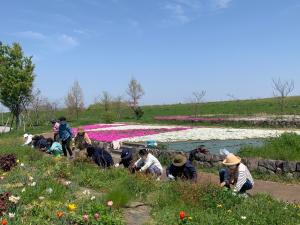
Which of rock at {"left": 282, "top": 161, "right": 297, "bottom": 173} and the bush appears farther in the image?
the bush

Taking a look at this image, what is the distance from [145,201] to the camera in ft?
27.4

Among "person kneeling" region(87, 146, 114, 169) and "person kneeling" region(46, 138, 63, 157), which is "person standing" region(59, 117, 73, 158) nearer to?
"person kneeling" region(46, 138, 63, 157)

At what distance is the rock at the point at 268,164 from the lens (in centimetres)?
1258

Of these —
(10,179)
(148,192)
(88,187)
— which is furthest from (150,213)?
(10,179)

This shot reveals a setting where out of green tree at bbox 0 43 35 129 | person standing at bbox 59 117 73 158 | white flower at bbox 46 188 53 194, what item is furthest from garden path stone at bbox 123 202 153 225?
green tree at bbox 0 43 35 129

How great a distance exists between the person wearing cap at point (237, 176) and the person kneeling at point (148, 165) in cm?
244

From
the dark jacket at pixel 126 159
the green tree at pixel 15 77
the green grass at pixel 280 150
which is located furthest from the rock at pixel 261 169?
the green tree at pixel 15 77

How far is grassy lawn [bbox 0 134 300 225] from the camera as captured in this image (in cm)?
663

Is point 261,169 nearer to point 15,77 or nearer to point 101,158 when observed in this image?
point 101,158

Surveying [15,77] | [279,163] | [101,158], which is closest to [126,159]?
[101,158]

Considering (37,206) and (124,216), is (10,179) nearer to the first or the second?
(37,206)

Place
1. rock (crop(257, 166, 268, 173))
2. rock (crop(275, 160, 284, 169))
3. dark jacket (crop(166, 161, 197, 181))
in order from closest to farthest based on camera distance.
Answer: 1. dark jacket (crop(166, 161, 197, 181))
2. rock (crop(275, 160, 284, 169))
3. rock (crop(257, 166, 268, 173))

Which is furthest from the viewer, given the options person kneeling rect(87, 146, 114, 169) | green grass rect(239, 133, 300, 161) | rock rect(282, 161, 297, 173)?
green grass rect(239, 133, 300, 161)

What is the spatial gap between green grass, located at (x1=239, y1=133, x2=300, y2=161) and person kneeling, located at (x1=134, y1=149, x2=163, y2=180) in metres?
3.84
